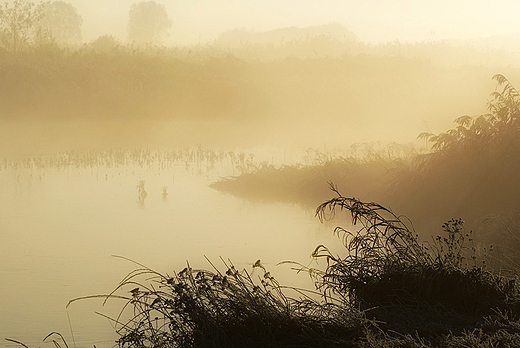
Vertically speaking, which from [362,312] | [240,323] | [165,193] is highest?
[362,312]

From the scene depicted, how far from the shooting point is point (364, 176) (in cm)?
1841

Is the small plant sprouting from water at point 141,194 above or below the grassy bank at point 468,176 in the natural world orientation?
below

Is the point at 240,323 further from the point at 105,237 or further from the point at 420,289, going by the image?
the point at 105,237

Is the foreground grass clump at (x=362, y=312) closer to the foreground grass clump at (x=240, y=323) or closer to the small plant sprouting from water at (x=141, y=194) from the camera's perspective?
the foreground grass clump at (x=240, y=323)

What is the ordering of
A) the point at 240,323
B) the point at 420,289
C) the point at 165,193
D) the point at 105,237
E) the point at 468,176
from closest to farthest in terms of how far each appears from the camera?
the point at 240,323 → the point at 420,289 → the point at 105,237 → the point at 468,176 → the point at 165,193

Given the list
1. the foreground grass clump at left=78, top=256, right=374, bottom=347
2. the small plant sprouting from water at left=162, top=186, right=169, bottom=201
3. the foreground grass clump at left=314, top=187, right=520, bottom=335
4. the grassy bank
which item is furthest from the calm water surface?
the foreground grass clump at left=314, top=187, right=520, bottom=335

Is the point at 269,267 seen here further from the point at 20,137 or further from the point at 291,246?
the point at 20,137

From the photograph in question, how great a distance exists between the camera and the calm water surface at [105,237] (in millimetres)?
8695

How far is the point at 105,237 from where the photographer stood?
13.6 meters

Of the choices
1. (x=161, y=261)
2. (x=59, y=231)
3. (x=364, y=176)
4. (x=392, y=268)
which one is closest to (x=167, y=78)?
(x=364, y=176)

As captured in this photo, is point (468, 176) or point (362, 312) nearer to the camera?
point (362, 312)

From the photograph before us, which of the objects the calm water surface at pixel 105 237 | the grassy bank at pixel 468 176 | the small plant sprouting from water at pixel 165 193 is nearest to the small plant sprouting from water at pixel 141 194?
the calm water surface at pixel 105 237

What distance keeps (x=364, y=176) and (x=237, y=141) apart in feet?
49.2

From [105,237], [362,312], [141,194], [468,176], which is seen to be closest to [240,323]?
[362,312]
